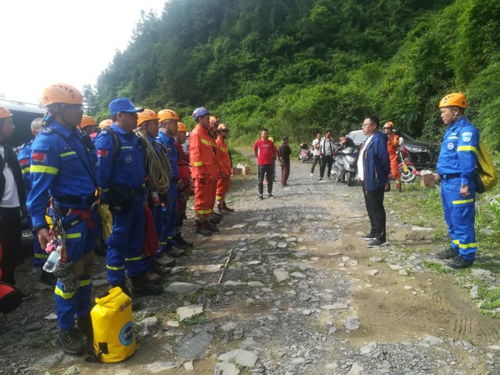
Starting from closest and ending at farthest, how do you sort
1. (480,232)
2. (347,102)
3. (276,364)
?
1. (276,364)
2. (480,232)
3. (347,102)

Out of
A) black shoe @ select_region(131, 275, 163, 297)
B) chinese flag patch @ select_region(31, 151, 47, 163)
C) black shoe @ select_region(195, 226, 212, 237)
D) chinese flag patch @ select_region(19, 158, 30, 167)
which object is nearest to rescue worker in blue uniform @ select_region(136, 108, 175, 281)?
black shoe @ select_region(131, 275, 163, 297)

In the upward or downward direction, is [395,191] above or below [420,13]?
below

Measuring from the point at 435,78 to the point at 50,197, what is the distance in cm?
2191

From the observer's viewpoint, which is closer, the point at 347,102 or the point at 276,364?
the point at 276,364

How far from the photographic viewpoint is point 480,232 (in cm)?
563

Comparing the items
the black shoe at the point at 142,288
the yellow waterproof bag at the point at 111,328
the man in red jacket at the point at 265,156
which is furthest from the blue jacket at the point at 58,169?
the man in red jacket at the point at 265,156

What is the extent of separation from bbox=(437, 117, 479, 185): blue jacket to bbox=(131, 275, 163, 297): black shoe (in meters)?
3.82

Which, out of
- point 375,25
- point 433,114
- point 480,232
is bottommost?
point 480,232

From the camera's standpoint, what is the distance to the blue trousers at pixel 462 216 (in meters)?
4.30

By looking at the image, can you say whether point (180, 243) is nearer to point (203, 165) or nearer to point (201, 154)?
point (203, 165)

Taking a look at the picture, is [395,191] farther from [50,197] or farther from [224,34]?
[224,34]

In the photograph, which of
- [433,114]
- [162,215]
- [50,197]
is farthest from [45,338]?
[433,114]

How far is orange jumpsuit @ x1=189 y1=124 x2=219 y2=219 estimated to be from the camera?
6.09 metres

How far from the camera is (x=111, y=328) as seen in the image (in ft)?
8.92
